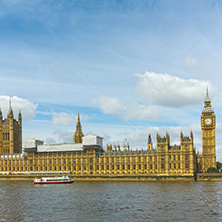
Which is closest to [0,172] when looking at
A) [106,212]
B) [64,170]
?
[64,170]

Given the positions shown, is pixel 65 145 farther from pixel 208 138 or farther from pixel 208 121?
pixel 208 121

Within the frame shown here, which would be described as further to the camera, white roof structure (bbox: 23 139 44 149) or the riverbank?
white roof structure (bbox: 23 139 44 149)

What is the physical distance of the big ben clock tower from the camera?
18762 cm

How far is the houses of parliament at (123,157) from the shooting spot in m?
166

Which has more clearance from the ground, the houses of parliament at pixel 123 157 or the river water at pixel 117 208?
the houses of parliament at pixel 123 157

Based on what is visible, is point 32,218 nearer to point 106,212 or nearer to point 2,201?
point 106,212

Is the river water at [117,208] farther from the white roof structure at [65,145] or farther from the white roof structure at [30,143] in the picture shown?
the white roof structure at [30,143]

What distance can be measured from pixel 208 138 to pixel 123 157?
49.8 metres

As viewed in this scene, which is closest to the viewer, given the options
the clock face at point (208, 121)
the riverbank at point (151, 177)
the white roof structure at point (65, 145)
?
the riverbank at point (151, 177)

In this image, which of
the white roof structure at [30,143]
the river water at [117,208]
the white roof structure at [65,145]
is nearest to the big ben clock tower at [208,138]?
the white roof structure at [65,145]

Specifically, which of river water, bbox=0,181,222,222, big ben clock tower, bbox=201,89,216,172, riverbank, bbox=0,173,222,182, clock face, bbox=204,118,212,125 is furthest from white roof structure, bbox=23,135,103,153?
river water, bbox=0,181,222,222

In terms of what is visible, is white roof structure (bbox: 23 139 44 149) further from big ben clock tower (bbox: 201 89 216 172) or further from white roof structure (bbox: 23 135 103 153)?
big ben clock tower (bbox: 201 89 216 172)

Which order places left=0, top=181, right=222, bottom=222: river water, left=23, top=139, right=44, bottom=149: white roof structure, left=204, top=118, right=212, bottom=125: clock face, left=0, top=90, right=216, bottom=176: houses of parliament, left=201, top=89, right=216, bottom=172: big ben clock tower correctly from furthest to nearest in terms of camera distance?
left=23, top=139, right=44, bottom=149: white roof structure < left=204, top=118, right=212, bottom=125: clock face < left=201, top=89, right=216, bottom=172: big ben clock tower < left=0, top=90, right=216, bottom=176: houses of parliament < left=0, top=181, right=222, bottom=222: river water

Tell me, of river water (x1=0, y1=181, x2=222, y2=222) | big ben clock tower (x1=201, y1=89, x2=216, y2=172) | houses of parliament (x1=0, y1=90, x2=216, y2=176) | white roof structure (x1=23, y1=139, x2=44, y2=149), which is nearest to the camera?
river water (x1=0, y1=181, x2=222, y2=222)
